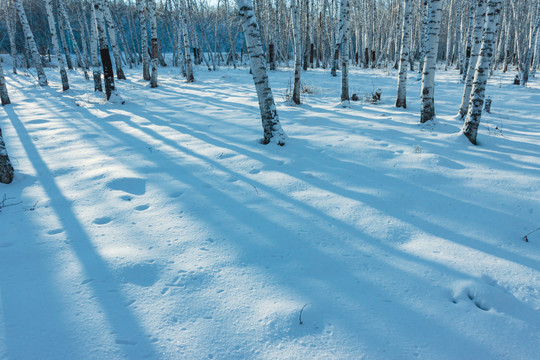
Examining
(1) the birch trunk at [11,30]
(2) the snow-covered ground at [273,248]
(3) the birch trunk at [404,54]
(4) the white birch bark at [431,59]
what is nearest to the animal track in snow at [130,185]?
(2) the snow-covered ground at [273,248]

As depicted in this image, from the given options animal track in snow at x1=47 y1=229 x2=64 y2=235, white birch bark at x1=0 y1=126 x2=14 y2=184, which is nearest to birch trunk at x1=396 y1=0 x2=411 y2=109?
animal track in snow at x1=47 y1=229 x2=64 y2=235

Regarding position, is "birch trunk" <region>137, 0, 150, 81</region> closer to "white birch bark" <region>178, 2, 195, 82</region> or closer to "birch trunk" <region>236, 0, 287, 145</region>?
"white birch bark" <region>178, 2, 195, 82</region>

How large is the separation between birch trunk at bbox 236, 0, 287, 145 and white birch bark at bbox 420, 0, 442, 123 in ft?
11.3

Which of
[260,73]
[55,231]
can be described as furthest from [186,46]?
[55,231]

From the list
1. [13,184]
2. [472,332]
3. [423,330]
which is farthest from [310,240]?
[13,184]

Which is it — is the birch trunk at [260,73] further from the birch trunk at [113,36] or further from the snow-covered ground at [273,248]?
the birch trunk at [113,36]

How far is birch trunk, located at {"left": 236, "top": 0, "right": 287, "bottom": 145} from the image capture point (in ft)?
15.1

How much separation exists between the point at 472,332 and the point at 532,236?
163cm

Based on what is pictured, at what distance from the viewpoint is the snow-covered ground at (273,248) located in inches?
73.9

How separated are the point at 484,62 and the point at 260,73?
386 cm

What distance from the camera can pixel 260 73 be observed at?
16.2 feet

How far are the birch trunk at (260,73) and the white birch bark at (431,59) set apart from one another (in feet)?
11.3

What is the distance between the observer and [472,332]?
1.90m

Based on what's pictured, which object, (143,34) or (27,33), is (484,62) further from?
(27,33)
